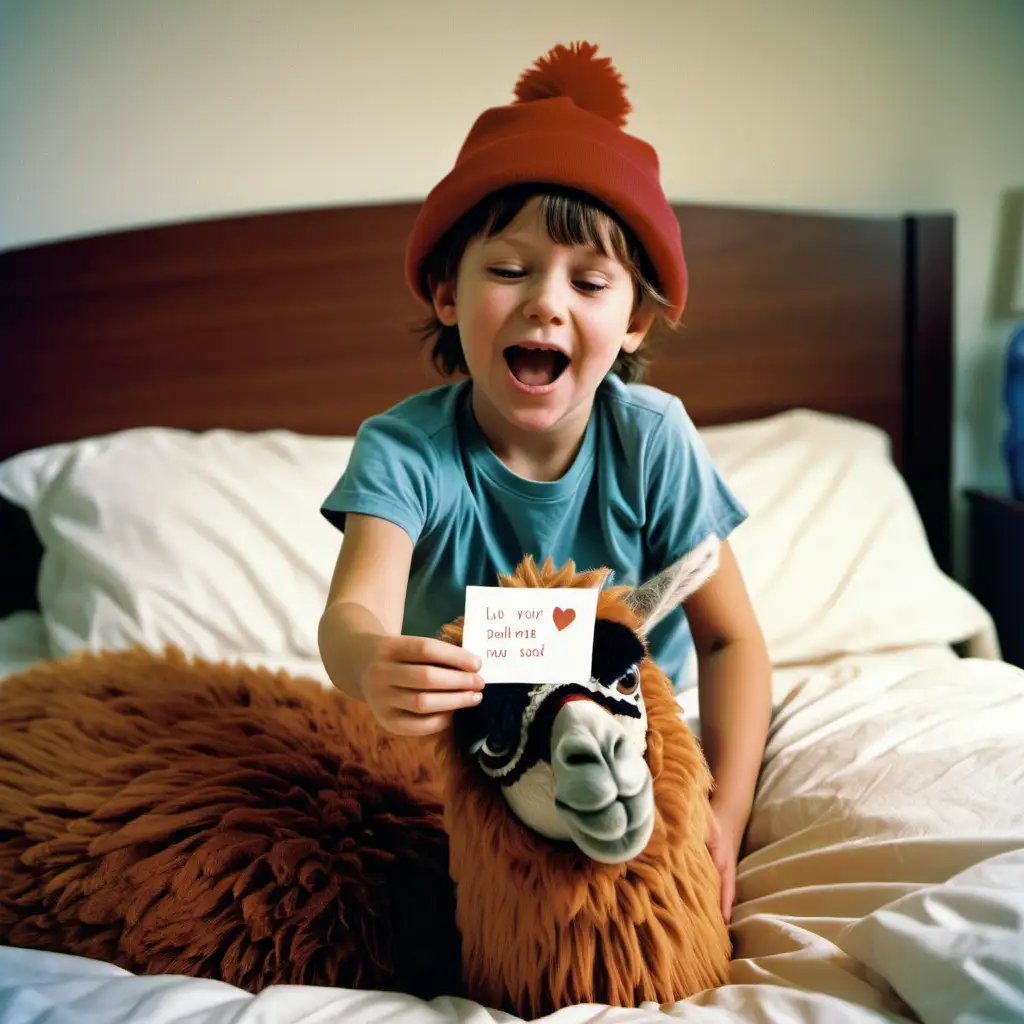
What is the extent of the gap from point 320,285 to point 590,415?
72cm

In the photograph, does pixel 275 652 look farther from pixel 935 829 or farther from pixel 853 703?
pixel 935 829

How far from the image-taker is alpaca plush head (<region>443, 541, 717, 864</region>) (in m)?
0.46

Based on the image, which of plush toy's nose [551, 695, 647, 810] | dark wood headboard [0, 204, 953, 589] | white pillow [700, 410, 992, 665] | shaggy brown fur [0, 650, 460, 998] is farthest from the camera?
dark wood headboard [0, 204, 953, 589]

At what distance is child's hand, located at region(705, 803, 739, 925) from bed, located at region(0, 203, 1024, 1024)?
1 cm

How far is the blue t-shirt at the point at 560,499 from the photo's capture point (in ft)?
2.55

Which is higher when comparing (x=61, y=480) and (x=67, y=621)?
(x=61, y=480)

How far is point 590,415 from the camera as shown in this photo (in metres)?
0.83

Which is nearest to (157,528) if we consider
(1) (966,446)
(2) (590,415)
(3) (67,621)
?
(3) (67,621)

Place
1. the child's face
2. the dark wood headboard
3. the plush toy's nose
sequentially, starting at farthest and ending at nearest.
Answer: the dark wood headboard
the child's face
the plush toy's nose

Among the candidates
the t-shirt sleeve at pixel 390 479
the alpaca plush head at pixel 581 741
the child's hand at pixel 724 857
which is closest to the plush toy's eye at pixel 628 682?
the alpaca plush head at pixel 581 741

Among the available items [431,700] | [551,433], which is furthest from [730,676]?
[431,700]

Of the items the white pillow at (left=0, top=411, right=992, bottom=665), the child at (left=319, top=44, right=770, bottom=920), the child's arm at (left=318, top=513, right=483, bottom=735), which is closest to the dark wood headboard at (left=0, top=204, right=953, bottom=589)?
the white pillow at (left=0, top=411, right=992, bottom=665)

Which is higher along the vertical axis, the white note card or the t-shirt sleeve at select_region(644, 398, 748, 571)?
the t-shirt sleeve at select_region(644, 398, 748, 571)

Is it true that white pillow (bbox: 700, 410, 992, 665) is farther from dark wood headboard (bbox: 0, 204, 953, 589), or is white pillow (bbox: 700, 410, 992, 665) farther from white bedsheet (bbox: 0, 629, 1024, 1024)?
white bedsheet (bbox: 0, 629, 1024, 1024)
